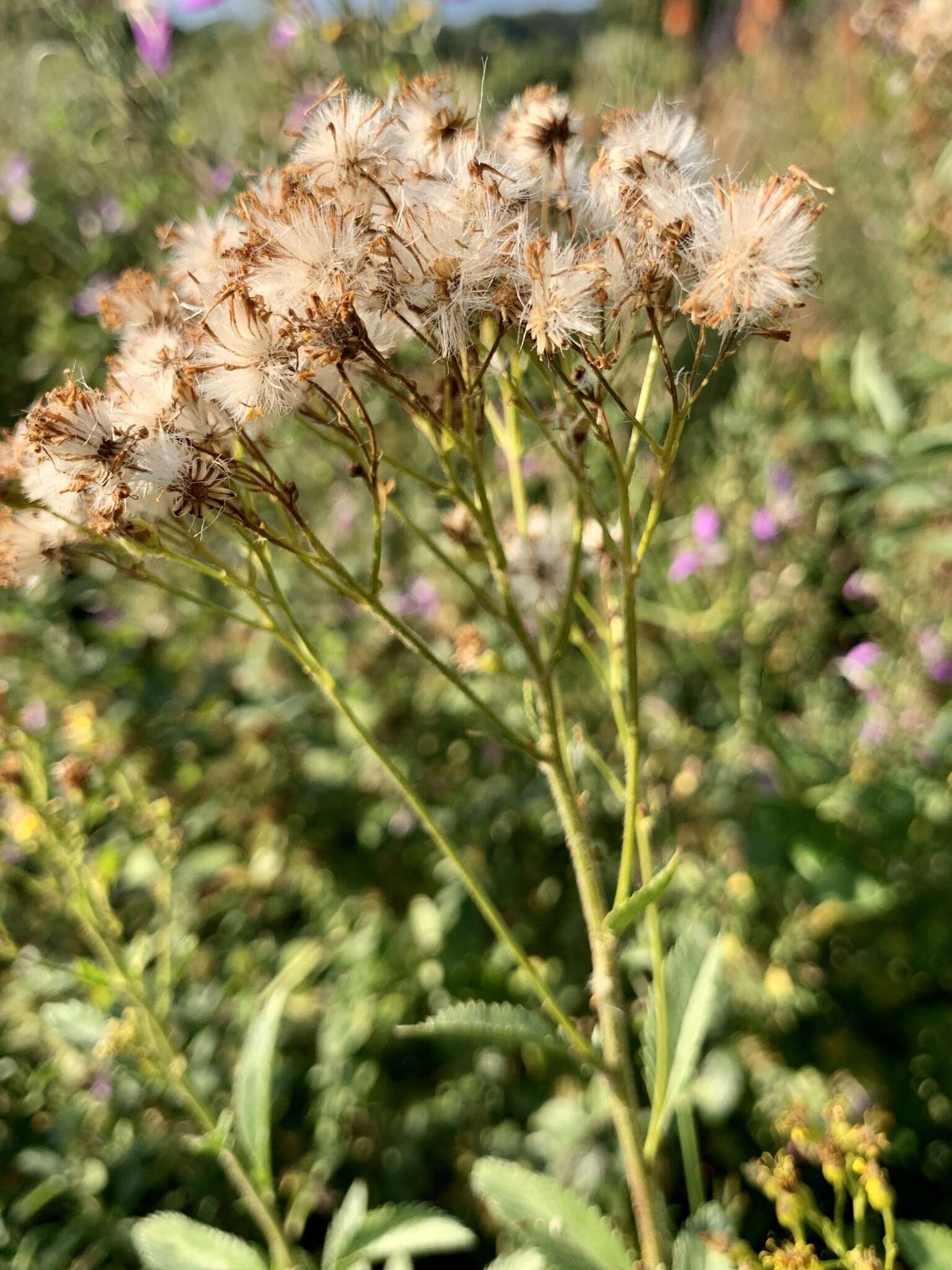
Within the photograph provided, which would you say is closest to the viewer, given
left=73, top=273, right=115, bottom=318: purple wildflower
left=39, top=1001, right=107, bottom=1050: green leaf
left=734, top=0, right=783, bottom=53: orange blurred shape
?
left=39, top=1001, right=107, bottom=1050: green leaf

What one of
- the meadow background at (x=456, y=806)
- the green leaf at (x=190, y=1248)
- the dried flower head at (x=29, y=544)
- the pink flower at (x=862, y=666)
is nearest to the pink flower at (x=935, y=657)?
the meadow background at (x=456, y=806)

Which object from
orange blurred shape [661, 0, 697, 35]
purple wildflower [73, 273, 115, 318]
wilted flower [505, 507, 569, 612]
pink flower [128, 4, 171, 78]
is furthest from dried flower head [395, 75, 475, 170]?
orange blurred shape [661, 0, 697, 35]

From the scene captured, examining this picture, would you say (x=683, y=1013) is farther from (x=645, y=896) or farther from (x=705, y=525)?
(x=705, y=525)

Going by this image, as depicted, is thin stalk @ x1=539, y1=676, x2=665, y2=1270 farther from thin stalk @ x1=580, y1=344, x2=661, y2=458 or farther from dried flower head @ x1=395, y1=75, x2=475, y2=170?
dried flower head @ x1=395, y1=75, x2=475, y2=170

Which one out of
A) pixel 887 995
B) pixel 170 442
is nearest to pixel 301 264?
pixel 170 442

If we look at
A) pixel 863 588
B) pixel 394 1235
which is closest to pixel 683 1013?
pixel 394 1235

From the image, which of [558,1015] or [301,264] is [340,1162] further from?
[301,264]

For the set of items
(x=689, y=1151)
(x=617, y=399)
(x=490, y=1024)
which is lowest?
(x=689, y=1151)
